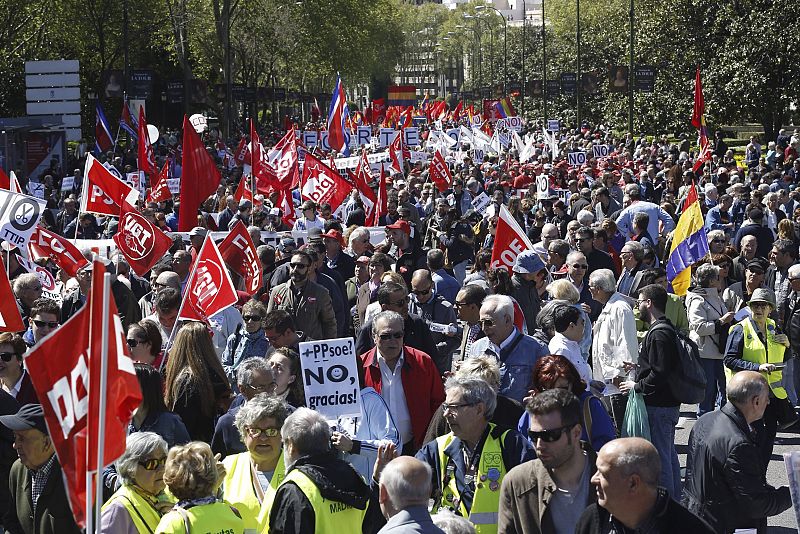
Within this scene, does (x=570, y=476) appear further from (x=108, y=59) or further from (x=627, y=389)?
(x=108, y=59)

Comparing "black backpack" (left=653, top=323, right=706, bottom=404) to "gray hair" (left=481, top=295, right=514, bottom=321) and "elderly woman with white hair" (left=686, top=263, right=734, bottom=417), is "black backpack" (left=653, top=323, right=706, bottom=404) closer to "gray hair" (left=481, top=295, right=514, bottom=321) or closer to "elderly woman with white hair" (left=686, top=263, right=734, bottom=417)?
"gray hair" (left=481, top=295, right=514, bottom=321)

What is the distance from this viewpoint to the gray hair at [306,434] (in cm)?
557

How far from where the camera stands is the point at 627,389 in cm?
873

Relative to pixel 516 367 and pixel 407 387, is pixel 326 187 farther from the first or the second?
pixel 516 367

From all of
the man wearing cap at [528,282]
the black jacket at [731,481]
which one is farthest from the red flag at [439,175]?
the black jacket at [731,481]

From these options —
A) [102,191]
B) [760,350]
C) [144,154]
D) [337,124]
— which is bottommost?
[760,350]

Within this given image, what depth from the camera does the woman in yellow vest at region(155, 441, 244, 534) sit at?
5148 mm

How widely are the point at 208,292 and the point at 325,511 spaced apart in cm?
461

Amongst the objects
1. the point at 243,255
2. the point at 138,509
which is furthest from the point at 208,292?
the point at 138,509

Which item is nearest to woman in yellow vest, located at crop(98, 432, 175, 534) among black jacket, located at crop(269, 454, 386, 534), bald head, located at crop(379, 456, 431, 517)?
black jacket, located at crop(269, 454, 386, 534)

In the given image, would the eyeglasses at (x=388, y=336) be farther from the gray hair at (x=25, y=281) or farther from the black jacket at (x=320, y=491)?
the gray hair at (x=25, y=281)

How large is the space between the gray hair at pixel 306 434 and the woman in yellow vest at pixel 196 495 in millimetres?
374

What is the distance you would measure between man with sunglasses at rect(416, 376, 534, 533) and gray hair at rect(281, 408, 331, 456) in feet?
1.97

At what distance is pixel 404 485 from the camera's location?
491 cm
